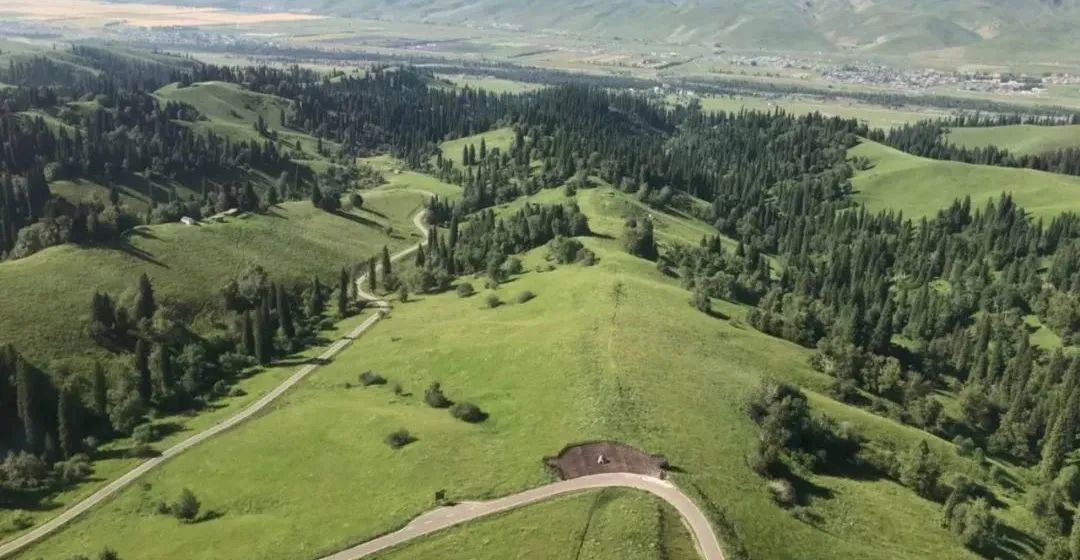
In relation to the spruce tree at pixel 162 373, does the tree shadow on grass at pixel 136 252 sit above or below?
above

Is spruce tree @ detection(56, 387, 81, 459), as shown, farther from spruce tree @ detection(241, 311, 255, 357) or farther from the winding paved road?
spruce tree @ detection(241, 311, 255, 357)

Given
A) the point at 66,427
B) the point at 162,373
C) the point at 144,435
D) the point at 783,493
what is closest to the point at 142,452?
the point at 144,435

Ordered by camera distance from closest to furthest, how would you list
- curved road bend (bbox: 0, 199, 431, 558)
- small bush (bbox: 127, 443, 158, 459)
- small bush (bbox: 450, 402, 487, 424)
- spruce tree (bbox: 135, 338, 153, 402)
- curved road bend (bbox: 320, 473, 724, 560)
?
curved road bend (bbox: 320, 473, 724, 560) < curved road bend (bbox: 0, 199, 431, 558) < small bush (bbox: 450, 402, 487, 424) < small bush (bbox: 127, 443, 158, 459) < spruce tree (bbox: 135, 338, 153, 402)

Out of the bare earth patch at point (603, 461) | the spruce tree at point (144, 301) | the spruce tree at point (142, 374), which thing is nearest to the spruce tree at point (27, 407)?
the spruce tree at point (142, 374)

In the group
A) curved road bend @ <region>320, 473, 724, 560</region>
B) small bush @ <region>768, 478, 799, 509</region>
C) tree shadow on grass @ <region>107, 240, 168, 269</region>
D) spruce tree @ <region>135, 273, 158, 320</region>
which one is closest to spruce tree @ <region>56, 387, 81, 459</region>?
spruce tree @ <region>135, 273, 158, 320</region>

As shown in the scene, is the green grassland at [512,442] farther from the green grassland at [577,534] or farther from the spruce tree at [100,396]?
the spruce tree at [100,396]

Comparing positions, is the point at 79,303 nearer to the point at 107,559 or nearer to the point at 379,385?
the point at 379,385
